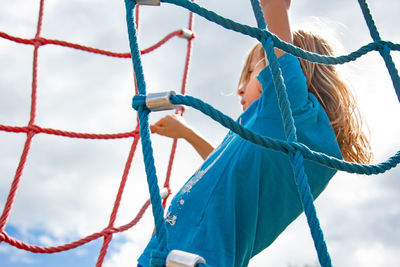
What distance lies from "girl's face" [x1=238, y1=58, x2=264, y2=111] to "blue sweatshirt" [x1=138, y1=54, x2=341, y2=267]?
13 cm

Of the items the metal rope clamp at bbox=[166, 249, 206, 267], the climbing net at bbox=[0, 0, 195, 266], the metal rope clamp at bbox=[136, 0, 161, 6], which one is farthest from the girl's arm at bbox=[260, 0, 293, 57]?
the climbing net at bbox=[0, 0, 195, 266]

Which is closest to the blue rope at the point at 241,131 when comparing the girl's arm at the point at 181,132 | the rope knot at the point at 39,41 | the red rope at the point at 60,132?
the girl's arm at the point at 181,132

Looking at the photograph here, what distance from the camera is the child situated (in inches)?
30.8

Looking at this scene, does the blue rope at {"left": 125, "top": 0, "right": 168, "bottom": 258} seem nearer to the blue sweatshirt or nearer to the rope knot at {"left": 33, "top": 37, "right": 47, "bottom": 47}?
the blue sweatshirt

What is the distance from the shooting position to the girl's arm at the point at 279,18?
2.68ft

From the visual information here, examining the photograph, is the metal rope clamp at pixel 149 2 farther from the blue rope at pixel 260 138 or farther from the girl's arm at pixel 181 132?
the girl's arm at pixel 181 132

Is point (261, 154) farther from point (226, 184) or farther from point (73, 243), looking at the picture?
point (73, 243)

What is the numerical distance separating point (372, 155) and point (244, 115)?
29 centimetres

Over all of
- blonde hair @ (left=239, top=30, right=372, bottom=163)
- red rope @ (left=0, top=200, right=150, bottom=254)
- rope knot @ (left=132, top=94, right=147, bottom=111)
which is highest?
blonde hair @ (left=239, top=30, right=372, bottom=163)

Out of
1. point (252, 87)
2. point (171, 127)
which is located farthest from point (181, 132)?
point (252, 87)

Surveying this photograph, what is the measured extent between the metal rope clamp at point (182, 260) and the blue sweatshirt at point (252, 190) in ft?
0.79

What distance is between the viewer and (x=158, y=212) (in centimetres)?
54

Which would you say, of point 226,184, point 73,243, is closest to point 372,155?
point 226,184

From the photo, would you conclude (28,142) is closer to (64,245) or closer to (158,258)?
(64,245)
